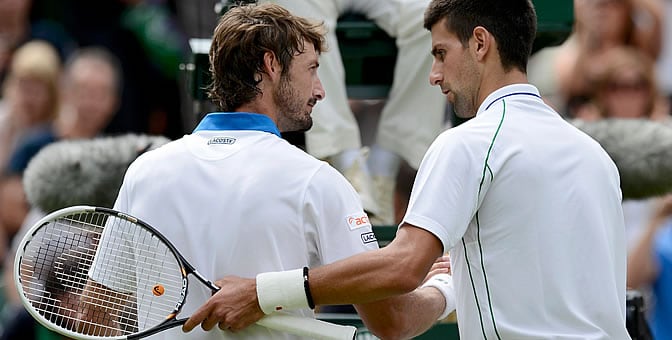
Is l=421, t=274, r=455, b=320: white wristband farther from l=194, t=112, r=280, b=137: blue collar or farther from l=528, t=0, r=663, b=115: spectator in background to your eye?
l=528, t=0, r=663, b=115: spectator in background

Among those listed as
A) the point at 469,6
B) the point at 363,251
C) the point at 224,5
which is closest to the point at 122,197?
the point at 363,251

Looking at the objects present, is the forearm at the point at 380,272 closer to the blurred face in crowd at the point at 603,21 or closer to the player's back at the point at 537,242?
the player's back at the point at 537,242

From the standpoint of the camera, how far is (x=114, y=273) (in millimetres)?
3521

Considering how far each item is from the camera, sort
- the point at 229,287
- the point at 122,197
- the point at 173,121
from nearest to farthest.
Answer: the point at 229,287, the point at 122,197, the point at 173,121

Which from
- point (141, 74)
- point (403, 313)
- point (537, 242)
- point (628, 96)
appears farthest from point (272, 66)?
point (141, 74)

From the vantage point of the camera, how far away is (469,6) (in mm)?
3521

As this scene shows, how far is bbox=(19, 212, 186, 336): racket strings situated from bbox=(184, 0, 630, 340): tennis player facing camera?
15cm

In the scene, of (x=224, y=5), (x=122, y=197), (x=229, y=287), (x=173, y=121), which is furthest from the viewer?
(x=173, y=121)

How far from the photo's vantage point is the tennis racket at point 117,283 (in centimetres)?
335

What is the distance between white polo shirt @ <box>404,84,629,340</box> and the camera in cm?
328

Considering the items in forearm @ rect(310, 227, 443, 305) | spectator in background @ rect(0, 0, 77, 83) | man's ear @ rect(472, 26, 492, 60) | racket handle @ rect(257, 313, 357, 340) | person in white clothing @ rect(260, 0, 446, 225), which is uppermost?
man's ear @ rect(472, 26, 492, 60)

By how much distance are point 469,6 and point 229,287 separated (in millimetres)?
937

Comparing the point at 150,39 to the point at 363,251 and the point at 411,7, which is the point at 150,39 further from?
the point at 363,251

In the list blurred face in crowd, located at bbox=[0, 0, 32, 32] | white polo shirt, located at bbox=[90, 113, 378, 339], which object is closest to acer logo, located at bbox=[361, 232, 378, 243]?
white polo shirt, located at bbox=[90, 113, 378, 339]
